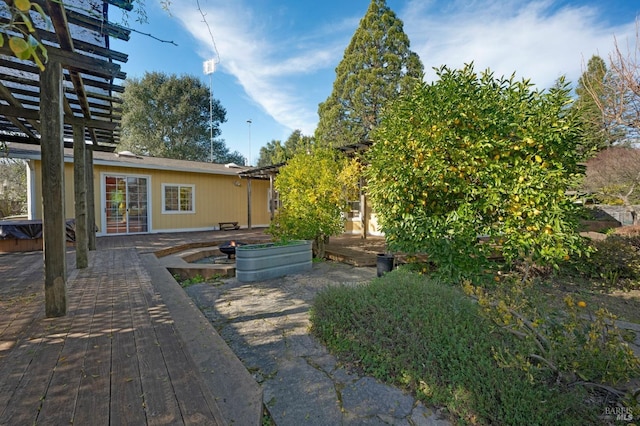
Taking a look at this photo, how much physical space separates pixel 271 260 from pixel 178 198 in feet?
23.4

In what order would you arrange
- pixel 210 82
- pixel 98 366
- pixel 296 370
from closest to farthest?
pixel 98 366, pixel 296 370, pixel 210 82

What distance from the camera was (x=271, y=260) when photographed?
536 cm

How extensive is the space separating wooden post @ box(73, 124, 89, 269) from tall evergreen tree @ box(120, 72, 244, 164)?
1744 cm

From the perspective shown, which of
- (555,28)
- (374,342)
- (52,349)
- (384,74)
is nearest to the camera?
(52,349)

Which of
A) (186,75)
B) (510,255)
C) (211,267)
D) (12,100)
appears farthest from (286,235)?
(186,75)

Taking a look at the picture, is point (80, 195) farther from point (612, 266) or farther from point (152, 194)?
point (612, 266)

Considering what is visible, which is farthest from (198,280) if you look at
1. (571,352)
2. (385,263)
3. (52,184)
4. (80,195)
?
(571,352)

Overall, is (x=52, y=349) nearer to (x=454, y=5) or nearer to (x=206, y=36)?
(x=206, y=36)

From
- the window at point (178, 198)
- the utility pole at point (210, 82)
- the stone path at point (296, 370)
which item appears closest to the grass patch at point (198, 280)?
the stone path at point (296, 370)

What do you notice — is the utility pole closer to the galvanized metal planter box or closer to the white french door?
the white french door

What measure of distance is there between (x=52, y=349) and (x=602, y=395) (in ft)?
12.4

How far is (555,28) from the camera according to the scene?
20.2 feet

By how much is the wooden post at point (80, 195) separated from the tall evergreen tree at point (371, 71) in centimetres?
1300

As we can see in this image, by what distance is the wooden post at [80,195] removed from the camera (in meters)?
4.71
